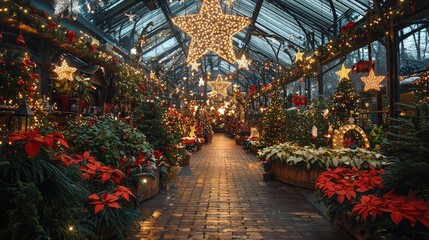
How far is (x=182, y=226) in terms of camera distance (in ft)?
16.4

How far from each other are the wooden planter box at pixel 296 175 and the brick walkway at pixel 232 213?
218 millimetres

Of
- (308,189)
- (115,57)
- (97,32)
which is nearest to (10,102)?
Answer: (308,189)

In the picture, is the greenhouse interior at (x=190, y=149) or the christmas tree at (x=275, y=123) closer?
the greenhouse interior at (x=190, y=149)

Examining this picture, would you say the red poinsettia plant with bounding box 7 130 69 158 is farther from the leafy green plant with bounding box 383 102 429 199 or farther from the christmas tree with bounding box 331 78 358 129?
the christmas tree with bounding box 331 78 358 129

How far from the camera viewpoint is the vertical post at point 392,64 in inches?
312

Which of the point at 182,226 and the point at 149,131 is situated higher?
the point at 149,131

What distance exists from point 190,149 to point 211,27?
9428mm

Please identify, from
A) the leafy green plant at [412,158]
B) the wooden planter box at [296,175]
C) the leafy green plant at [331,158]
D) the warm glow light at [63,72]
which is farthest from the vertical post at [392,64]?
the warm glow light at [63,72]

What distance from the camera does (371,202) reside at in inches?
148

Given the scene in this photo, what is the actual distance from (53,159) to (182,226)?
2.30 m

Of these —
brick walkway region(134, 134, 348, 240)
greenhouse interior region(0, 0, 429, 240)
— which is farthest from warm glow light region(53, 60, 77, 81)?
brick walkway region(134, 134, 348, 240)

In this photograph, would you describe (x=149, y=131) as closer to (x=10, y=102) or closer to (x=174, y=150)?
(x=174, y=150)

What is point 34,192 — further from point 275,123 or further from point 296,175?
point 275,123

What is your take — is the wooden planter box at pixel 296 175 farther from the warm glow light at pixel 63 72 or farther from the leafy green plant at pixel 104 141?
the warm glow light at pixel 63 72
